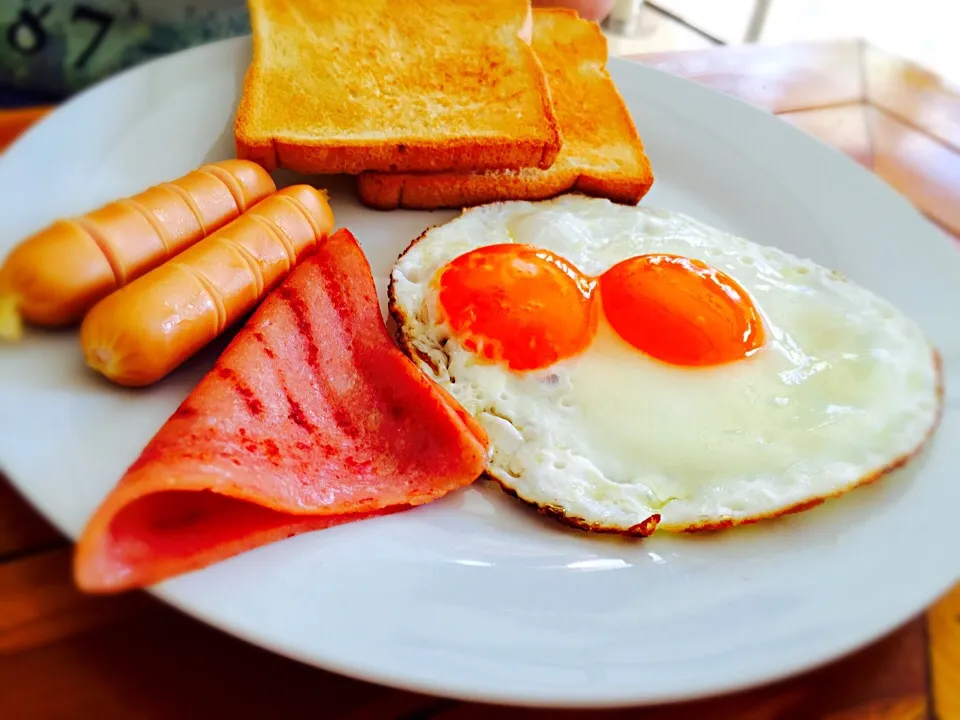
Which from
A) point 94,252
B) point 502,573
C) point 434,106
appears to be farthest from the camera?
point 434,106

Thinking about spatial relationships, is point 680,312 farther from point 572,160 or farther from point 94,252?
point 94,252

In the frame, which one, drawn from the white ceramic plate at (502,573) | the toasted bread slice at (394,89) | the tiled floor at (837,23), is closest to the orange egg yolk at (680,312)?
the white ceramic plate at (502,573)

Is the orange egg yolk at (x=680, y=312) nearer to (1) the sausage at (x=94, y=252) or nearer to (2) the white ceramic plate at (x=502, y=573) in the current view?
(2) the white ceramic plate at (x=502, y=573)

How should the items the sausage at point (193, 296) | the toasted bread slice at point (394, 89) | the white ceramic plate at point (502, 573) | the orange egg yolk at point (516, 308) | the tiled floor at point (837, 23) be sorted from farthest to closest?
the tiled floor at point (837, 23) → the toasted bread slice at point (394, 89) → the orange egg yolk at point (516, 308) → the sausage at point (193, 296) → the white ceramic plate at point (502, 573)

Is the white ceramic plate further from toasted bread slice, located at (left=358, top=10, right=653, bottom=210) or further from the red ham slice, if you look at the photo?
toasted bread slice, located at (left=358, top=10, right=653, bottom=210)

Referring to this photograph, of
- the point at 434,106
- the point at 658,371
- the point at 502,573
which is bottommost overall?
the point at 502,573

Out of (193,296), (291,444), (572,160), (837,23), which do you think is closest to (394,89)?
(572,160)
